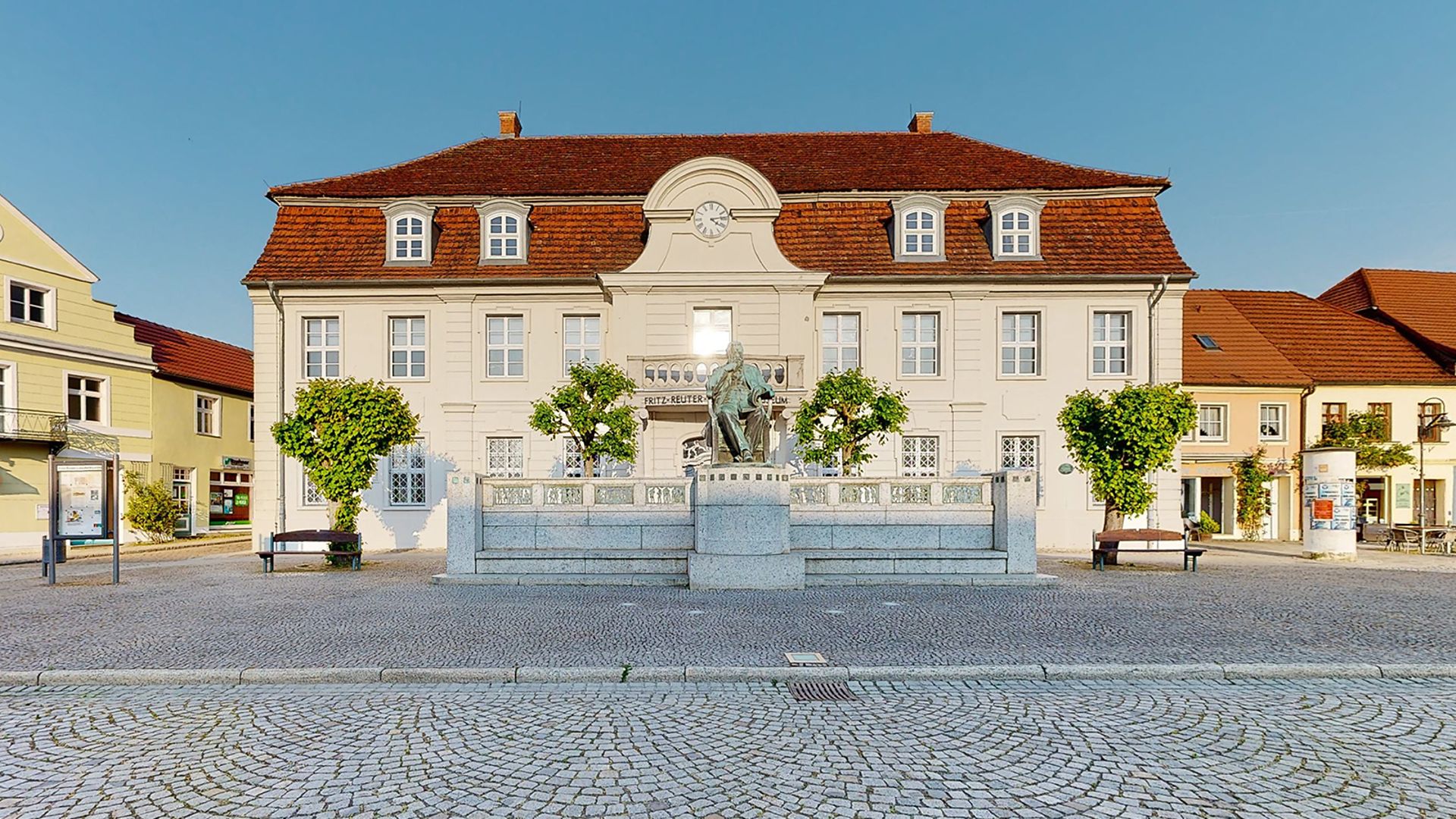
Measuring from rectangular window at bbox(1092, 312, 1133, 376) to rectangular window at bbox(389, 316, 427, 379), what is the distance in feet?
66.3

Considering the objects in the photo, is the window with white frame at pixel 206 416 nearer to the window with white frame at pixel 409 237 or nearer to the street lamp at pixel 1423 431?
the window with white frame at pixel 409 237

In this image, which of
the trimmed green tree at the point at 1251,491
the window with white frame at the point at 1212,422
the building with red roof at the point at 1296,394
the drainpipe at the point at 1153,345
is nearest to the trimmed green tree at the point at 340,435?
the drainpipe at the point at 1153,345

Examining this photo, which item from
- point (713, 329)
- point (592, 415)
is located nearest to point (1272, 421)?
point (713, 329)

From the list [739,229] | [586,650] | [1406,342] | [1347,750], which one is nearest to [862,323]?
[739,229]

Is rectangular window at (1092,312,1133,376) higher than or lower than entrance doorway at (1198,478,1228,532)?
higher

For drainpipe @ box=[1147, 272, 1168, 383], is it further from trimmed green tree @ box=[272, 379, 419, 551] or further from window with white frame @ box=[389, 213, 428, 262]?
window with white frame @ box=[389, 213, 428, 262]

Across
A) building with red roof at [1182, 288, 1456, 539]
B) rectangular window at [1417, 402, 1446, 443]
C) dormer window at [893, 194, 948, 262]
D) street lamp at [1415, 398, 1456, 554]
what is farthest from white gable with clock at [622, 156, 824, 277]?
rectangular window at [1417, 402, 1446, 443]

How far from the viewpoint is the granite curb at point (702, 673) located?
7074mm

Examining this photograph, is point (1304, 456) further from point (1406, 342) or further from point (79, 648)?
point (79, 648)

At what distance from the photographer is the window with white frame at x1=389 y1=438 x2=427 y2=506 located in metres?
22.4

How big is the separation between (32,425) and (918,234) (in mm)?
28211

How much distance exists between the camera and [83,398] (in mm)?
25406

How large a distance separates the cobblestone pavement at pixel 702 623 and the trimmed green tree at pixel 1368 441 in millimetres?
13841

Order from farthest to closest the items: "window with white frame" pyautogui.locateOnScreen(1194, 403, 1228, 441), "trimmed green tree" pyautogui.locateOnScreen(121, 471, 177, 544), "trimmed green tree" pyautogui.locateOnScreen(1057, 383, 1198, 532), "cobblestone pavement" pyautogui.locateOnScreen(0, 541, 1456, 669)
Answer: "window with white frame" pyautogui.locateOnScreen(1194, 403, 1228, 441)
"trimmed green tree" pyautogui.locateOnScreen(121, 471, 177, 544)
"trimmed green tree" pyautogui.locateOnScreen(1057, 383, 1198, 532)
"cobblestone pavement" pyautogui.locateOnScreen(0, 541, 1456, 669)
